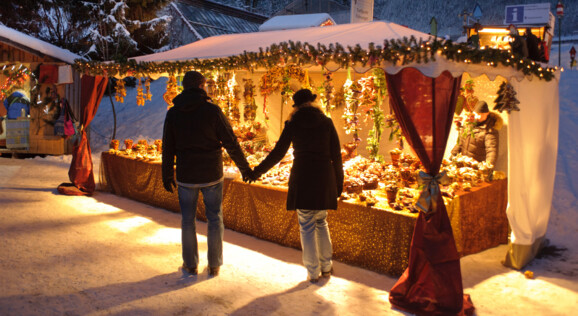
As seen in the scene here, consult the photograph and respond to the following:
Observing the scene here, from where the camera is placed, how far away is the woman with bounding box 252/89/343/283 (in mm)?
4109

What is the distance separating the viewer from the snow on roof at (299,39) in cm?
541

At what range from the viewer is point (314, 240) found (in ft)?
14.1

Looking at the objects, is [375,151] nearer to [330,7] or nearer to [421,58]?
[421,58]

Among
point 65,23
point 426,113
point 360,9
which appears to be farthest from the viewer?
point 65,23

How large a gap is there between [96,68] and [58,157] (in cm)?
508

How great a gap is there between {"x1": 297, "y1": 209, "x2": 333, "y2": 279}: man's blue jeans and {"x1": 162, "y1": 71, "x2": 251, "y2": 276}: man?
0.81m

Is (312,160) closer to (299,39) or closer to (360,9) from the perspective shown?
(299,39)

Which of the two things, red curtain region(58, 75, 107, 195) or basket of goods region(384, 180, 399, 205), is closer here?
basket of goods region(384, 180, 399, 205)

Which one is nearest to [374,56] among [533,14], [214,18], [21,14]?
[533,14]

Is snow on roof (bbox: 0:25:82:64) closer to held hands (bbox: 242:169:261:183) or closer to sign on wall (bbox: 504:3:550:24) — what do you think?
held hands (bbox: 242:169:261:183)

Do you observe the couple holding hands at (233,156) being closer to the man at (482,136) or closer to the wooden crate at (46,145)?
the man at (482,136)

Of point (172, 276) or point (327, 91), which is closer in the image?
point (172, 276)

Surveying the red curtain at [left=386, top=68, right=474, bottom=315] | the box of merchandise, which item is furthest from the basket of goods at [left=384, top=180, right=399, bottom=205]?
the box of merchandise

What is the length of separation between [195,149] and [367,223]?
1.91 metres
